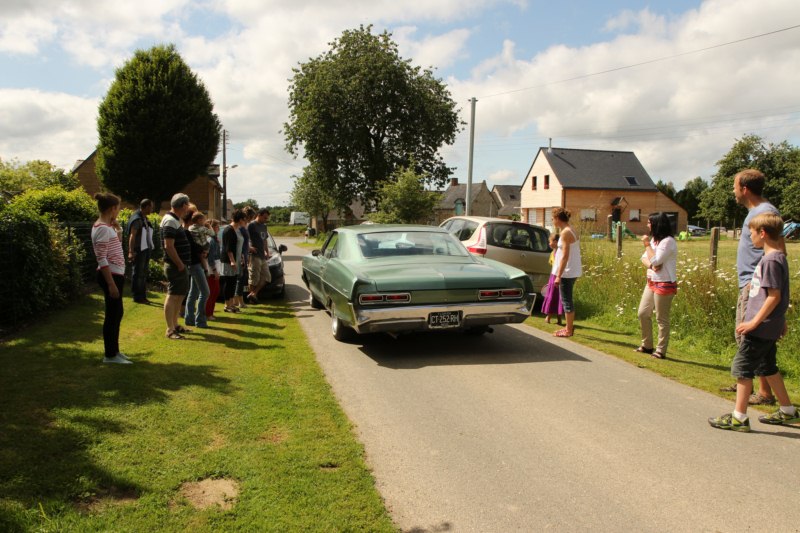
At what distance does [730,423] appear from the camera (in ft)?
15.2

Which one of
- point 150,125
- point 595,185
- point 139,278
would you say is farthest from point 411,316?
point 595,185

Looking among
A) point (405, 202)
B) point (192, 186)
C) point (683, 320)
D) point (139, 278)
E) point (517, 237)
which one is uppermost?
point (192, 186)

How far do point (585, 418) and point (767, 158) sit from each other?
184ft

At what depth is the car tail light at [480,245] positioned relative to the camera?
10.5 m

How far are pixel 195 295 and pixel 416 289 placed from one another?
392 centimetres

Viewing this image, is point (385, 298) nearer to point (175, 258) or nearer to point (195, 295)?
point (175, 258)

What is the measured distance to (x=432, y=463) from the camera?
3.91 meters

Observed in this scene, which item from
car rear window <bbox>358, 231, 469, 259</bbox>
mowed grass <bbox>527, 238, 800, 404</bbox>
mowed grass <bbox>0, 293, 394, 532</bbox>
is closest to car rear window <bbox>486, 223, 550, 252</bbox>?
mowed grass <bbox>527, 238, 800, 404</bbox>

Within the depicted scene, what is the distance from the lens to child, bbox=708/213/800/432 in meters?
4.48

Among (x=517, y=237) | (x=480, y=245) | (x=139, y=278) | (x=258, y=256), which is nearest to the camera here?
(x=480, y=245)

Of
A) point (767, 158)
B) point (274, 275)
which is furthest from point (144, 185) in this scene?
point (767, 158)

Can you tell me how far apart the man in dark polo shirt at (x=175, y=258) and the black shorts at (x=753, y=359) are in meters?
6.33

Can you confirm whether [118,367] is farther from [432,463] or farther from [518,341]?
[518,341]

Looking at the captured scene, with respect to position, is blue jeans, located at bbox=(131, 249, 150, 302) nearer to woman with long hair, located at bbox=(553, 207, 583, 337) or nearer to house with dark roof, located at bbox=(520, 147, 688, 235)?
woman with long hair, located at bbox=(553, 207, 583, 337)
